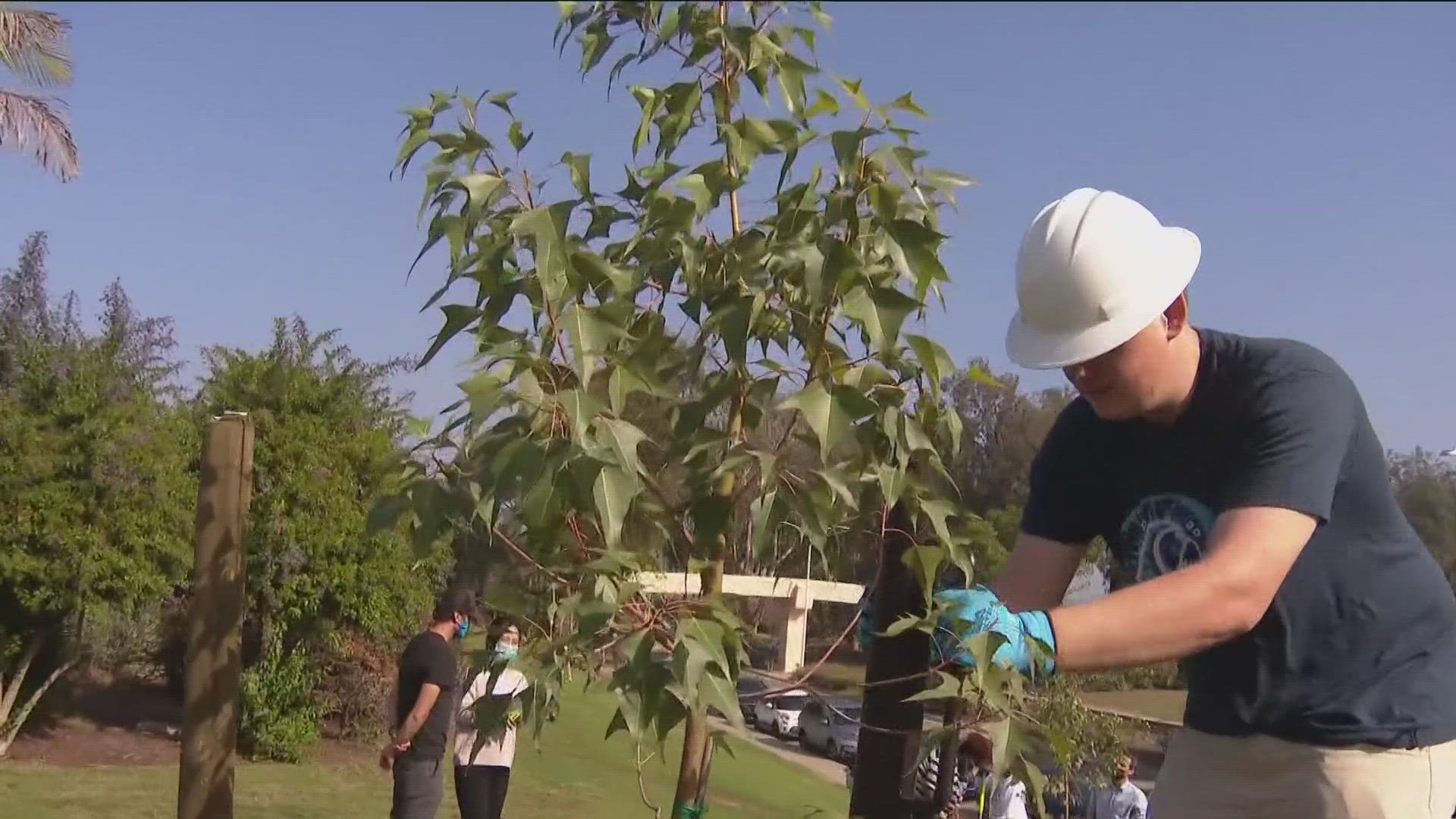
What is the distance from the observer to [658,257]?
2520 mm

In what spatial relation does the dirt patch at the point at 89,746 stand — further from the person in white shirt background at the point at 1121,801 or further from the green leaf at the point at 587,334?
the green leaf at the point at 587,334

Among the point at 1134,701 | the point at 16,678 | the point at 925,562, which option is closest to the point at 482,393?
the point at 925,562

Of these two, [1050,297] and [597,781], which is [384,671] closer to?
[597,781]

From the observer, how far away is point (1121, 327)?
1.92 metres

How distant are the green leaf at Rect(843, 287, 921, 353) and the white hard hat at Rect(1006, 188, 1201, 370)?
27cm

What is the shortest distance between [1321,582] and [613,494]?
3.59 feet

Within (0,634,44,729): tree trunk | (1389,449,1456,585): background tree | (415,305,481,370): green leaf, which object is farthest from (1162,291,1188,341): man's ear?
(0,634,44,729): tree trunk

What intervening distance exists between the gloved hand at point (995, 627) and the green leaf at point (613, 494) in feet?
1.63

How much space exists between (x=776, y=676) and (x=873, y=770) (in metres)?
0.28

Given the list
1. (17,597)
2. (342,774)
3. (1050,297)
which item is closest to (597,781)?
(342,774)

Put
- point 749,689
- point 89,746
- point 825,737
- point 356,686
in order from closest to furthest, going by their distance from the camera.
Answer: point 749,689 → point 89,746 → point 356,686 → point 825,737

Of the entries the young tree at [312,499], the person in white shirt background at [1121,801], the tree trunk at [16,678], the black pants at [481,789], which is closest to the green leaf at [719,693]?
the black pants at [481,789]

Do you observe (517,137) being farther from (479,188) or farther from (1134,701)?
(1134,701)

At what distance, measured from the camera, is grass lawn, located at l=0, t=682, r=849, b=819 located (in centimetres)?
999
